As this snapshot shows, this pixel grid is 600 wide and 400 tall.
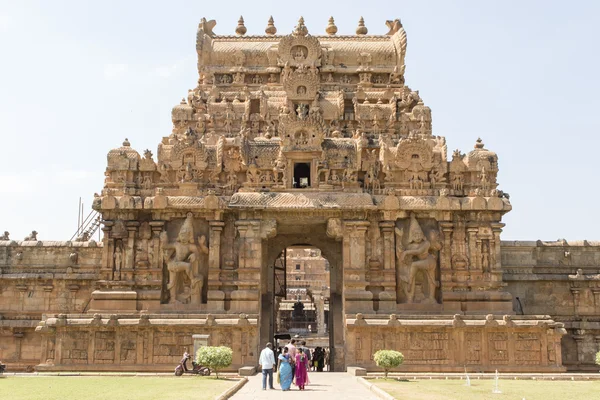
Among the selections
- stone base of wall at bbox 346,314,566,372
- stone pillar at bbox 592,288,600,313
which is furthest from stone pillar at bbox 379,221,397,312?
stone pillar at bbox 592,288,600,313

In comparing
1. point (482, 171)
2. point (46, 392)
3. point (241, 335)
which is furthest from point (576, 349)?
point (46, 392)

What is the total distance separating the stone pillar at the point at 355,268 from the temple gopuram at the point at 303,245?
6 centimetres

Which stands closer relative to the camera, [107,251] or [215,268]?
[215,268]

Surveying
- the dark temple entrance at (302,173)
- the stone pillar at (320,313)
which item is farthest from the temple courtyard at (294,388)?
the stone pillar at (320,313)

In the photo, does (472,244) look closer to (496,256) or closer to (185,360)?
(496,256)

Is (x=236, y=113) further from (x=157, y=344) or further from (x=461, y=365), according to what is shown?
(x=461, y=365)

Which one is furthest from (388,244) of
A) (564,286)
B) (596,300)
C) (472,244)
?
(596,300)

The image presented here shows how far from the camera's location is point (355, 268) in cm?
2794

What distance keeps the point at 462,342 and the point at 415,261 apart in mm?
3974

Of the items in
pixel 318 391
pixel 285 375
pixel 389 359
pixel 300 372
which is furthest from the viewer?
pixel 389 359

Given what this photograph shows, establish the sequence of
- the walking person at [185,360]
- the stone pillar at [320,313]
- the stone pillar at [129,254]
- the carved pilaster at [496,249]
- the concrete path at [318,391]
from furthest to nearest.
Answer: the stone pillar at [320,313], the stone pillar at [129,254], the carved pilaster at [496,249], the walking person at [185,360], the concrete path at [318,391]

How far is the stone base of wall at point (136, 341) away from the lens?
25.6 metres

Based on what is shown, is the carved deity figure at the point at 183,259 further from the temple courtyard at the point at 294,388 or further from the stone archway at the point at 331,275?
the temple courtyard at the point at 294,388

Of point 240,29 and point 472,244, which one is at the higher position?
point 240,29
